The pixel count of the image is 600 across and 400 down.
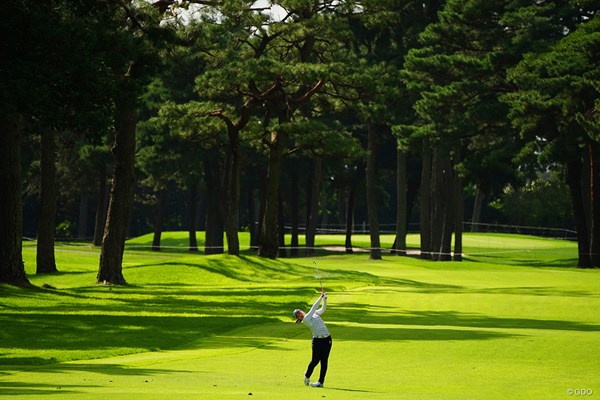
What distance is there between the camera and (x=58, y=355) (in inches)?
981

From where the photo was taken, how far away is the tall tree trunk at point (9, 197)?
39188 millimetres

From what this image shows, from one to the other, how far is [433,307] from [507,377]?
18.3m

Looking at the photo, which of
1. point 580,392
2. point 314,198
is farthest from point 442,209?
point 580,392

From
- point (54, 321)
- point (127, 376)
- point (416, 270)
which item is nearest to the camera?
point (127, 376)

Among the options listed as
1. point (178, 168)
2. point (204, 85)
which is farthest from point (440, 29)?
point (178, 168)

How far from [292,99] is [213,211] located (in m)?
31.3

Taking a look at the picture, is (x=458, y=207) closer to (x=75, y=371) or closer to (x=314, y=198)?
(x=314, y=198)

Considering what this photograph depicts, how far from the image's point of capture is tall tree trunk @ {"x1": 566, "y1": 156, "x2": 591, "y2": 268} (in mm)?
70750

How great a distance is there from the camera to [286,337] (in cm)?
2920

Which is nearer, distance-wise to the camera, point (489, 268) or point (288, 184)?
point (489, 268)

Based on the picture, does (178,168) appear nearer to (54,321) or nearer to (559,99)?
(559,99)

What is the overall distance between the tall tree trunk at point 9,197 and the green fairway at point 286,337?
4.73 ft

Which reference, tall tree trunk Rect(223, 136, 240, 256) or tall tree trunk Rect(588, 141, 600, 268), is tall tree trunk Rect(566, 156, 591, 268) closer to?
tall tree trunk Rect(588, 141, 600, 268)

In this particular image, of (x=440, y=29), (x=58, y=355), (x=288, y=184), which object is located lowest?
(x=58, y=355)
